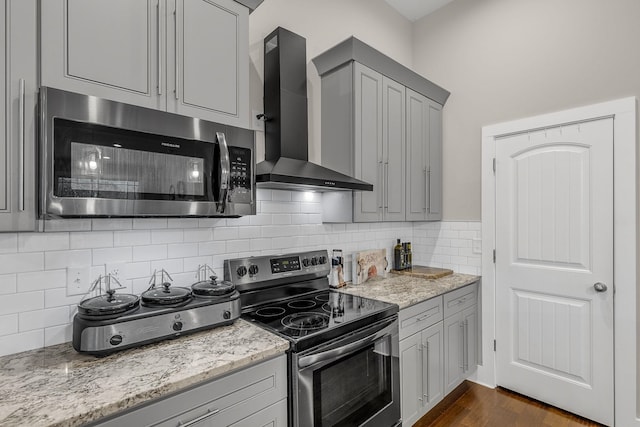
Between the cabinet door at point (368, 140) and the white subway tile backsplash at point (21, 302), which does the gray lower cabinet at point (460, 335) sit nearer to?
the cabinet door at point (368, 140)

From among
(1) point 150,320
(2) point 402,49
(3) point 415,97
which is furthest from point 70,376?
(2) point 402,49

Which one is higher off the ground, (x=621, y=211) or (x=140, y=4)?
(x=140, y=4)

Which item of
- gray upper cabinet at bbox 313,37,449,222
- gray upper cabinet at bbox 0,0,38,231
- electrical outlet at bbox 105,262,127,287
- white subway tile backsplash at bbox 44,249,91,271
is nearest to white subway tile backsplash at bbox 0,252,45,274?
white subway tile backsplash at bbox 44,249,91,271

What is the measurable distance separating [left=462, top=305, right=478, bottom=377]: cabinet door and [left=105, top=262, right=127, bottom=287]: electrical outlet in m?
2.44

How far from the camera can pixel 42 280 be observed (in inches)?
55.3

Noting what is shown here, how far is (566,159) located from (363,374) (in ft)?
7.00

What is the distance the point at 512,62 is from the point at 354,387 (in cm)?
279

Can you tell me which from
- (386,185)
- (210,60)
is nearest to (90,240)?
(210,60)

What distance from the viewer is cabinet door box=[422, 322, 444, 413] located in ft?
7.38

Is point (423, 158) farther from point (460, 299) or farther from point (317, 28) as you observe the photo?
point (317, 28)

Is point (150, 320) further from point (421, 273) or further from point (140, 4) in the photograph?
point (421, 273)

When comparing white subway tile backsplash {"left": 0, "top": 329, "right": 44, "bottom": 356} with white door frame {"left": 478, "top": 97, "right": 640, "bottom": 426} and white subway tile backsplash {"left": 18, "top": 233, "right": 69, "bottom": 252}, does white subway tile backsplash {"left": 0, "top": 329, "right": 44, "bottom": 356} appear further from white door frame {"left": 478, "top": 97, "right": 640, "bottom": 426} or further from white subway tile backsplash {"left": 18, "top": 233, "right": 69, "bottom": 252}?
white door frame {"left": 478, "top": 97, "right": 640, "bottom": 426}

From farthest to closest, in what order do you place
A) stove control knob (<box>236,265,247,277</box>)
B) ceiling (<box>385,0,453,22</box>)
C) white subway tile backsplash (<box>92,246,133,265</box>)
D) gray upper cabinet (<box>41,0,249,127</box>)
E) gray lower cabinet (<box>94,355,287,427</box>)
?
ceiling (<box>385,0,453,22</box>), stove control knob (<box>236,265,247,277</box>), white subway tile backsplash (<box>92,246,133,265</box>), gray upper cabinet (<box>41,0,249,127</box>), gray lower cabinet (<box>94,355,287,427</box>)

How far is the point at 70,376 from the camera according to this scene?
1135 millimetres
